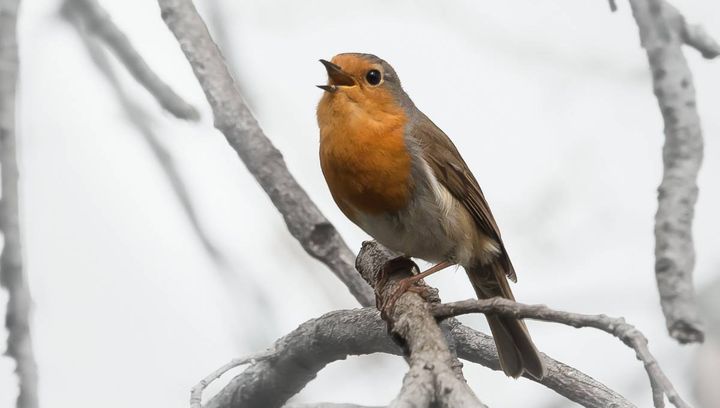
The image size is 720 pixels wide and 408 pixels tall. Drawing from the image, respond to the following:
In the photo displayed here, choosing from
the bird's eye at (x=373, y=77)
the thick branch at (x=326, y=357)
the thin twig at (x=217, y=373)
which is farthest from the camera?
the bird's eye at (x=373, y=77)

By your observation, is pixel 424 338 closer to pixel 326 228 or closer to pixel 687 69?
pixel 326 228

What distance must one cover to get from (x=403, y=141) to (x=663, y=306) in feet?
3.45

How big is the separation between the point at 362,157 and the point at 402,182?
159 mm

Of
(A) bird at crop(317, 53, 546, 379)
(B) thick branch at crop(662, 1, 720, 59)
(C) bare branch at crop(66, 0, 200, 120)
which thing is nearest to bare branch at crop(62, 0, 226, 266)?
(C) bare branch at crop(66, 0, 200, 120)

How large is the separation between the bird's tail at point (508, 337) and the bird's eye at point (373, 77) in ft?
2.62

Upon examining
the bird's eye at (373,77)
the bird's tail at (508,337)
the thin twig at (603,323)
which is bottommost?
the thin twig at (603,323)

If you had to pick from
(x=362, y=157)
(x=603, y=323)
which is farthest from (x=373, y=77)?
(x=603, y=323)

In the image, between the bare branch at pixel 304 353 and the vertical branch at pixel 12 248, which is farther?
the vertical branch at pixel 12 248

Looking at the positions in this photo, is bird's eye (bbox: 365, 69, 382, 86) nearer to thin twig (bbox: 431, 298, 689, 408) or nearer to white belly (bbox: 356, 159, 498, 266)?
white belly (bbox: 356, 159, 498, 266)

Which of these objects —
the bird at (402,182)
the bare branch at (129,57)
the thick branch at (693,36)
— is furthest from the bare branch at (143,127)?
the thick branch at (693,36)

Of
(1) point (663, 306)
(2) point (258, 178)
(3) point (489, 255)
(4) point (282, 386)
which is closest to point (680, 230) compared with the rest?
(1) point (663, 306)

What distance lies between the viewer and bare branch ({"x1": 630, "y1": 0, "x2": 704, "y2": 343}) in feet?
9.39

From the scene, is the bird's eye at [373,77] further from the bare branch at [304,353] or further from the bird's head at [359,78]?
the bare branch at [304,353]

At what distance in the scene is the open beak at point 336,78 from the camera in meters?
3.49
